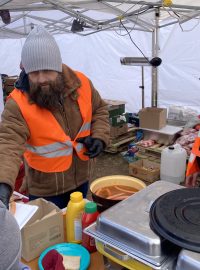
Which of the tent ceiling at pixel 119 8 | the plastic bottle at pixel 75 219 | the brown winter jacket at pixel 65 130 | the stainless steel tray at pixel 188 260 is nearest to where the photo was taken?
the stainless steel tray at pixel 188 260

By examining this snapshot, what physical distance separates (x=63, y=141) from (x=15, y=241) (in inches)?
45.5

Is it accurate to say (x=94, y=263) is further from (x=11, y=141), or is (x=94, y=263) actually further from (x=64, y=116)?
(x=64, y=116)

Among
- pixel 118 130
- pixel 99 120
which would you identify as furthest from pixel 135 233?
pixel 118 130

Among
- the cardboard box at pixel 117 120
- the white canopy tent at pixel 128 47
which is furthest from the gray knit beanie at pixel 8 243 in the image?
the cardboard box at pixel 117 120

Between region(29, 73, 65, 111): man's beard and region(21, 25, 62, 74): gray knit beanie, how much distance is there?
0.27 ft

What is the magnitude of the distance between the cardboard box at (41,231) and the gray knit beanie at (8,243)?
2.13ft

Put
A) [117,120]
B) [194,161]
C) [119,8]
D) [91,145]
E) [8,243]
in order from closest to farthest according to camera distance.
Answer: [8,243], [91,145], [194,161], [119,8], [117,120]

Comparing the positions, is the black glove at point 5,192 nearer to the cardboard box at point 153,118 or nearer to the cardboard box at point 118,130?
the cardboard box at point 153,118

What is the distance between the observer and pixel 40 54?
156 centimetres

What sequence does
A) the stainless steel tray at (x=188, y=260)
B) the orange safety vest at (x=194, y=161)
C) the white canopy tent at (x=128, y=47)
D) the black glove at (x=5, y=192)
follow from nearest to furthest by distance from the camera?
the stainless steel tray at (x=188, y=260), the black glove at (x=5, y=192), the orange safety vest at (x=194, y=161), the white canopy tent at (x=128, y=47)

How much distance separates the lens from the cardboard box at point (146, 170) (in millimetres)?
4074

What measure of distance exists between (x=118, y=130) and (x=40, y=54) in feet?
12.4

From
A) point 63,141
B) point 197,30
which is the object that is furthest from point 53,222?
point 197,30

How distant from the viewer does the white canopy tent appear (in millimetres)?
4715
